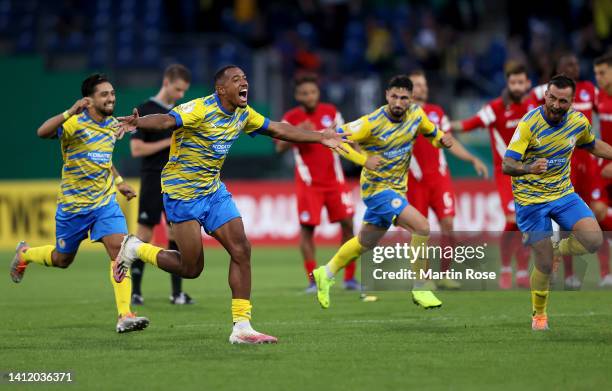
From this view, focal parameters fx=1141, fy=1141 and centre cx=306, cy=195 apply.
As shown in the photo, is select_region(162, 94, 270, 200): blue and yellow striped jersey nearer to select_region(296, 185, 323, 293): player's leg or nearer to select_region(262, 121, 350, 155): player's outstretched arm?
select_region(262, 121, 350, 155): player's outstretched arm

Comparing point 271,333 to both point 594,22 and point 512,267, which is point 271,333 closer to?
point 512,267

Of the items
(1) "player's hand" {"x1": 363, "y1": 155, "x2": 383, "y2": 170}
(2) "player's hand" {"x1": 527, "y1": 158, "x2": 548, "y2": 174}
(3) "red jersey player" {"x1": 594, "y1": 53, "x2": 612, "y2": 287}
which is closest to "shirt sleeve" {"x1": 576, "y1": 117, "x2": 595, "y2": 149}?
(2) "player's hand" {"x1": 527, "y1": 158, "x2": 548, "y2": 174}

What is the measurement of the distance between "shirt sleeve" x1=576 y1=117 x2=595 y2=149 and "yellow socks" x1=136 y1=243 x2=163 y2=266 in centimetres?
387

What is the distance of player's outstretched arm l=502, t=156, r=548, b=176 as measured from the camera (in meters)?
9.52

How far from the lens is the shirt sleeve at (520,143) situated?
9938 mm

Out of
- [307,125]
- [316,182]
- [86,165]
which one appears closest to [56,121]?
[86,165]

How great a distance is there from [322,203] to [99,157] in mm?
4543

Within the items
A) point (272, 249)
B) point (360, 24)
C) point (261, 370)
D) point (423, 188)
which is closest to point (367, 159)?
point (423, 188)

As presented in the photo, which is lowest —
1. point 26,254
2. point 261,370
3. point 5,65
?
point 261,370

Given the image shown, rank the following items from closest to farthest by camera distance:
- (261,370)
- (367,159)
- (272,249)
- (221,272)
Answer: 1. (261,370)
2. (367,159)
3. (221,272)
4. (272,249)

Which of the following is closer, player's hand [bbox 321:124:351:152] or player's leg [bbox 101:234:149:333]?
player's hand [bbox 321:124:351:152]

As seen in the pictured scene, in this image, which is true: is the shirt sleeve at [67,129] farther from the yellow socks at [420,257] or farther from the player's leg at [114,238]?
the yellow socks at [420,257]

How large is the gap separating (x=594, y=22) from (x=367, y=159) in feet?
59.3

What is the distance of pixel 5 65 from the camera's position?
25.1 metres
